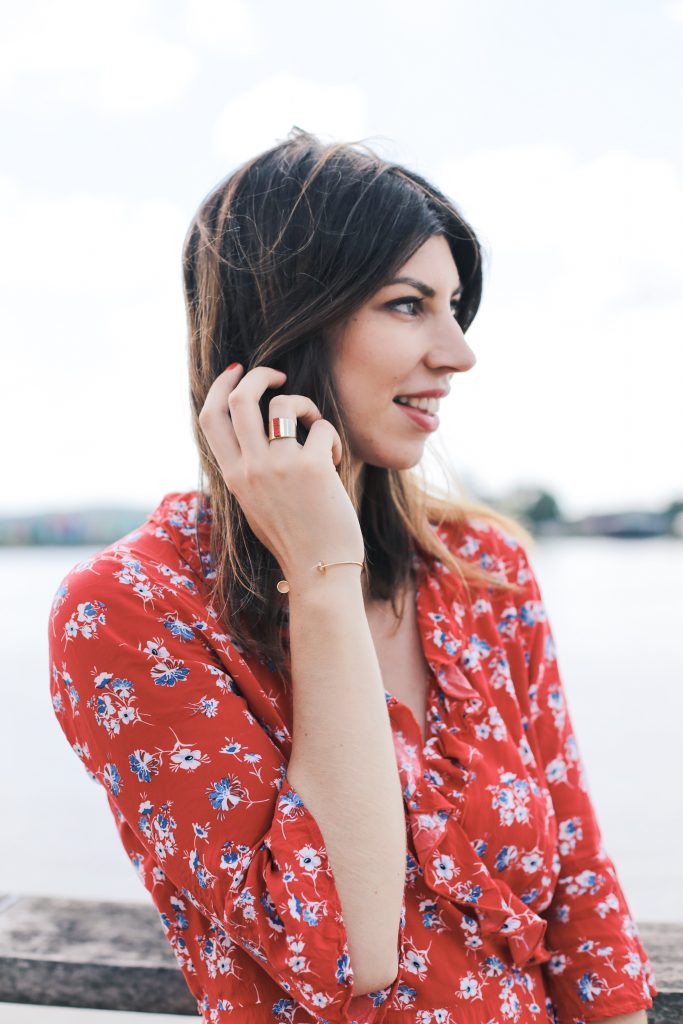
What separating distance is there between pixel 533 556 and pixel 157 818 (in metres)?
1.05

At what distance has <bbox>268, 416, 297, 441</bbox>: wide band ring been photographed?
146 cm

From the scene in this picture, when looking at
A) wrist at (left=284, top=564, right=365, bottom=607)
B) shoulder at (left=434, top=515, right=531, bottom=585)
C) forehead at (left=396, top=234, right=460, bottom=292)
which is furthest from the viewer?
shoulder at (left=434, top=515, right=531, bottom=585)

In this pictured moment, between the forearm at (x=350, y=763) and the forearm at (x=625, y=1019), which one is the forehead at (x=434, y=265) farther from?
the forearm at (x=625, y=1019)

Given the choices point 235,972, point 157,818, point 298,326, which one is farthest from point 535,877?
point 298,326

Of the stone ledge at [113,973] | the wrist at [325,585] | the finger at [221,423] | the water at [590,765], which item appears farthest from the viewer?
the water at [590,765]

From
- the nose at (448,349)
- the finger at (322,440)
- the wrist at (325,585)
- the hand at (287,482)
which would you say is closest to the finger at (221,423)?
the hand at (287,482)

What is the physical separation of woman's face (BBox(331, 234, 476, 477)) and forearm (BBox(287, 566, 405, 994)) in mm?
321

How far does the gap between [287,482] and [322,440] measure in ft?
0.33

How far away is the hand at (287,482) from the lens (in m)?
1.41

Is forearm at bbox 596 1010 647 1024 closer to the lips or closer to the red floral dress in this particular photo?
the red floral dress

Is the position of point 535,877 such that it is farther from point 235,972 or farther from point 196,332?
point 196,332

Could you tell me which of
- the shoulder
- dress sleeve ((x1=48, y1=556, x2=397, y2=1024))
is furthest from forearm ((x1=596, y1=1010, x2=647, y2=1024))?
the shoulder

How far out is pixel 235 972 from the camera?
4.51ft

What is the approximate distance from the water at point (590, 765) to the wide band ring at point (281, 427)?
0.36m
